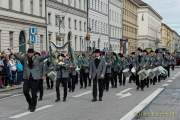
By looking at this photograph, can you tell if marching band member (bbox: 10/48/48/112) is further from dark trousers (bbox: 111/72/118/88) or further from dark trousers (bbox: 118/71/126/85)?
dark trousers (bbox: 118/71/126/85)

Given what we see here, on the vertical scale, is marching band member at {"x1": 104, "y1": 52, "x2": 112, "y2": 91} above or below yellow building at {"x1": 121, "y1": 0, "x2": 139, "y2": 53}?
below

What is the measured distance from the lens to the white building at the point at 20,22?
1646 inches

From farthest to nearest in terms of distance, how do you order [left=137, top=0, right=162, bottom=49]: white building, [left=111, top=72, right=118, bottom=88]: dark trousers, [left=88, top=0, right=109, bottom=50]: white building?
[left=137, top=0, right=162, bottom=49]: white building → [left=88, top=0, right=109, bottom=50]: white building → [left=111, top=72, right=118, bottom=88]: dark trousers

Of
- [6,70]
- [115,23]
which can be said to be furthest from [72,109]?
[115,23]

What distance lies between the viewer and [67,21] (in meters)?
61.4

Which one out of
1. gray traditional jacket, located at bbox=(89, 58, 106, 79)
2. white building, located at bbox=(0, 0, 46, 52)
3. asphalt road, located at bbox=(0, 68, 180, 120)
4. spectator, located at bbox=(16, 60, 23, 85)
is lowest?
asphalt road, located at bbox=(0, 68, 180, 120)

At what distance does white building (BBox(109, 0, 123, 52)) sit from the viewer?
302 feet

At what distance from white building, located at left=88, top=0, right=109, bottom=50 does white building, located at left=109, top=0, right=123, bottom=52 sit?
3.79 meters

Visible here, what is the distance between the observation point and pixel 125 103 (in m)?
16.4

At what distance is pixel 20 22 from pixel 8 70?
20.6 metres

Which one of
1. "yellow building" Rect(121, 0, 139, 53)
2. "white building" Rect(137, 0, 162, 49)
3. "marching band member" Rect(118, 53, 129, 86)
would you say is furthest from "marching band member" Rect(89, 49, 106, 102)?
"white building" Rect(137, 0, 162, 49)

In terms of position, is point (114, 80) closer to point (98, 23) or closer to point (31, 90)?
point (31, 90)

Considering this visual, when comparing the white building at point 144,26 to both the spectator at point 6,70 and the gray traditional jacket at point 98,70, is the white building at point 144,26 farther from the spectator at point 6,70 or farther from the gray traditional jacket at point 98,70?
the gray traditional jacket at point 98,70

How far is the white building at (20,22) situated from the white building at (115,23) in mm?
39595
